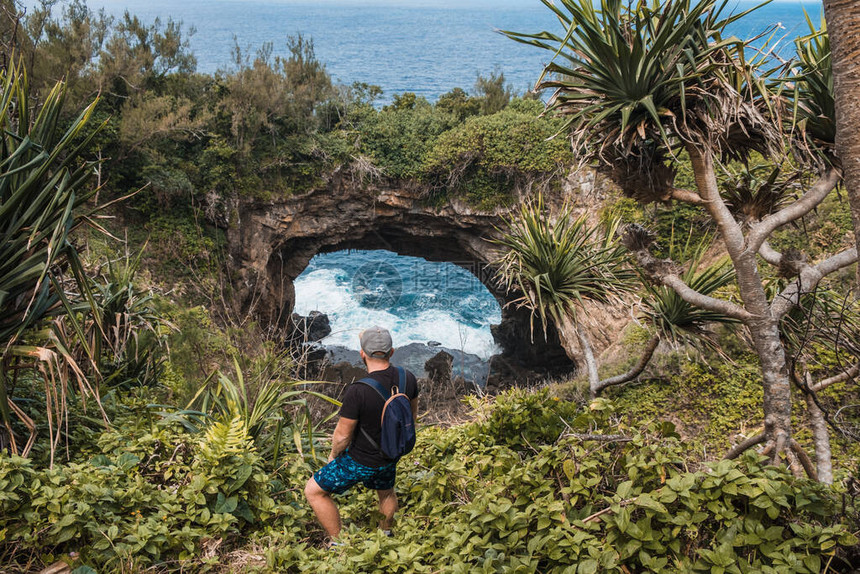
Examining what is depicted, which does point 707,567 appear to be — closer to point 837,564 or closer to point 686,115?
point 837,564

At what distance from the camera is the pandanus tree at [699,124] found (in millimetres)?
3602

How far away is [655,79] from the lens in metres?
3.96

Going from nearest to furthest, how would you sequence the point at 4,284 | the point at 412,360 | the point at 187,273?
the point at 4,284, the point at 187,273, the point at 412,360

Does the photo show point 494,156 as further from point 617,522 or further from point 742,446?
point 617,522

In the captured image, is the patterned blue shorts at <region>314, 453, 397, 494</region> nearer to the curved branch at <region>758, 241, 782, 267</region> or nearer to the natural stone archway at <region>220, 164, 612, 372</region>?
the curved branch at <region>758, 241, 782, 267</region>

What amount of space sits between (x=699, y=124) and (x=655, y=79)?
18.5 inches

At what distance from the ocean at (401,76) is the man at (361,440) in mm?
1341

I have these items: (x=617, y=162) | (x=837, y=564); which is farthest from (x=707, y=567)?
(x=617, y=162)

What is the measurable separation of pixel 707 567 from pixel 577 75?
138 inches

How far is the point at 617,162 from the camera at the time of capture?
432 cm

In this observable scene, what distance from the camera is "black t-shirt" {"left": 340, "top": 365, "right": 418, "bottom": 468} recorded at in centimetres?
288

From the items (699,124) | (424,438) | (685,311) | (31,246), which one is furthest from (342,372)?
(699,124)

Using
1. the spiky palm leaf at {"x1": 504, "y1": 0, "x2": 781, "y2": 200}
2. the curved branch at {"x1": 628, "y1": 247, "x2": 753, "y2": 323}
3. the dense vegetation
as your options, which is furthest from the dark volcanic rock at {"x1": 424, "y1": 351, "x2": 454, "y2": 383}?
the spiky palm leaf at {"x1": 504, "y1": 0, "x2": 781, "y2": 200}

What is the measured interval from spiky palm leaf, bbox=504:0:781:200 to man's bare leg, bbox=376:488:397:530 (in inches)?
113
